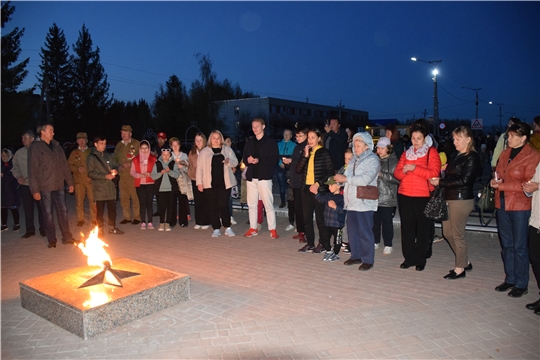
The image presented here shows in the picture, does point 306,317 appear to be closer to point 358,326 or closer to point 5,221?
point 358,326

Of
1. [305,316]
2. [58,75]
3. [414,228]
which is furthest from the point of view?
[58,75]

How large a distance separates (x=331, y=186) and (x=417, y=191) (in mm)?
1344

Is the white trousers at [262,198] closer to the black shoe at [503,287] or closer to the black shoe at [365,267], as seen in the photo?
the black shoe at [365,267]

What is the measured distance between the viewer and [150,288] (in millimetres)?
4695

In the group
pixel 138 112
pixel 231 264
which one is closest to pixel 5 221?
pixel 231 264

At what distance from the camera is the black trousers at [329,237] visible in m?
6.97

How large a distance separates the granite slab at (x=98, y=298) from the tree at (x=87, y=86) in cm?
4724

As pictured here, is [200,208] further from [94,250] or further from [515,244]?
[515,244]

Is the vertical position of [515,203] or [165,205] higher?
[515,203]

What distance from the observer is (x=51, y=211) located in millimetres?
8102

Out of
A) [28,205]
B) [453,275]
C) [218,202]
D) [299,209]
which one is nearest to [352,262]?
[453,275]

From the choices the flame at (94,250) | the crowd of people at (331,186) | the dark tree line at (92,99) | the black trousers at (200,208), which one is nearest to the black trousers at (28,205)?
the crowd of people at (331,186)

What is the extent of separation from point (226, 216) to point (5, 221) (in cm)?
600

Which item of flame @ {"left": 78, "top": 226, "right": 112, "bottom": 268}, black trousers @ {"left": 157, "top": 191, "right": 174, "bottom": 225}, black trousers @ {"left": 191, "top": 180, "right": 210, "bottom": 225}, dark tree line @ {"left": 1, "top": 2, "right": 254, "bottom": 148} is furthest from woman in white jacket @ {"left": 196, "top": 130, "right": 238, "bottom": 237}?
dark tree line @ {"left": 1, "top": 2, "right": 254, "bottom": 148}
